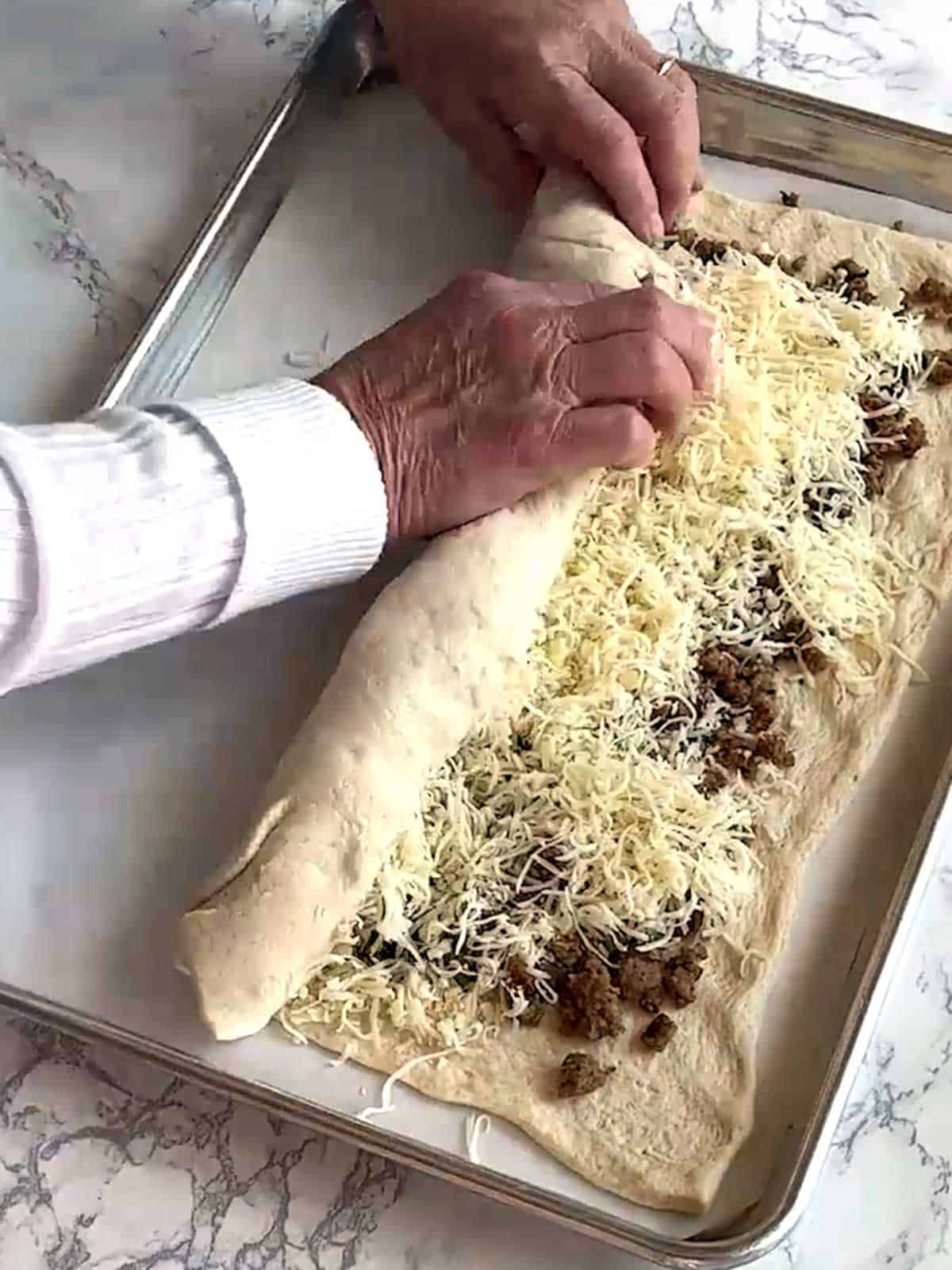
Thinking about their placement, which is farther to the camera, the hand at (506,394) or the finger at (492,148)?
the finger at (492,148)

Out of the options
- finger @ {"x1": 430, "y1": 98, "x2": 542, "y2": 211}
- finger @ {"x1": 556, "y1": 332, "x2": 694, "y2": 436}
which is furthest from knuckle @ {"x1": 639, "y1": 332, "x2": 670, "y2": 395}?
finger @ {"x1": 430, "y1": 98, "x2": 542, "y2": 211}

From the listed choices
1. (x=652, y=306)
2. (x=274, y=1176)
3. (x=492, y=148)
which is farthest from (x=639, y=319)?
(x=274, y=1176)

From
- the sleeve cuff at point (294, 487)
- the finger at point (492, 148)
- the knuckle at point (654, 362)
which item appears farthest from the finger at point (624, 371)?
the finger at point (492, 148)

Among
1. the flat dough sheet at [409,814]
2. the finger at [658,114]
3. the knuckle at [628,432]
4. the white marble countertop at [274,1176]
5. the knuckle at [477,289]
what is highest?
the finger at [658,114]

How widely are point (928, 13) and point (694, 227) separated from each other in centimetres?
46

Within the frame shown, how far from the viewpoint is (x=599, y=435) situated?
3.76 feet

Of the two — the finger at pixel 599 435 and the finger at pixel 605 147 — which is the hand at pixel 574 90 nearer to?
the finger at pixel 605 147

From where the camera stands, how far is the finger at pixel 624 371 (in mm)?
1147

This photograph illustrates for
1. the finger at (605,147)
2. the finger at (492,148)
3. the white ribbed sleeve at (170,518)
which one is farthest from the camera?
the finger at (492,148)

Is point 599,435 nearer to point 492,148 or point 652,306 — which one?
point 652,306

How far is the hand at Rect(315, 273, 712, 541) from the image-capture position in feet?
3.75

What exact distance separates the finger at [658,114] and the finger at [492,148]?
105 mm

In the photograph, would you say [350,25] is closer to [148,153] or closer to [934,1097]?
[148,153]

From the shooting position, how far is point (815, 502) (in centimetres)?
124
